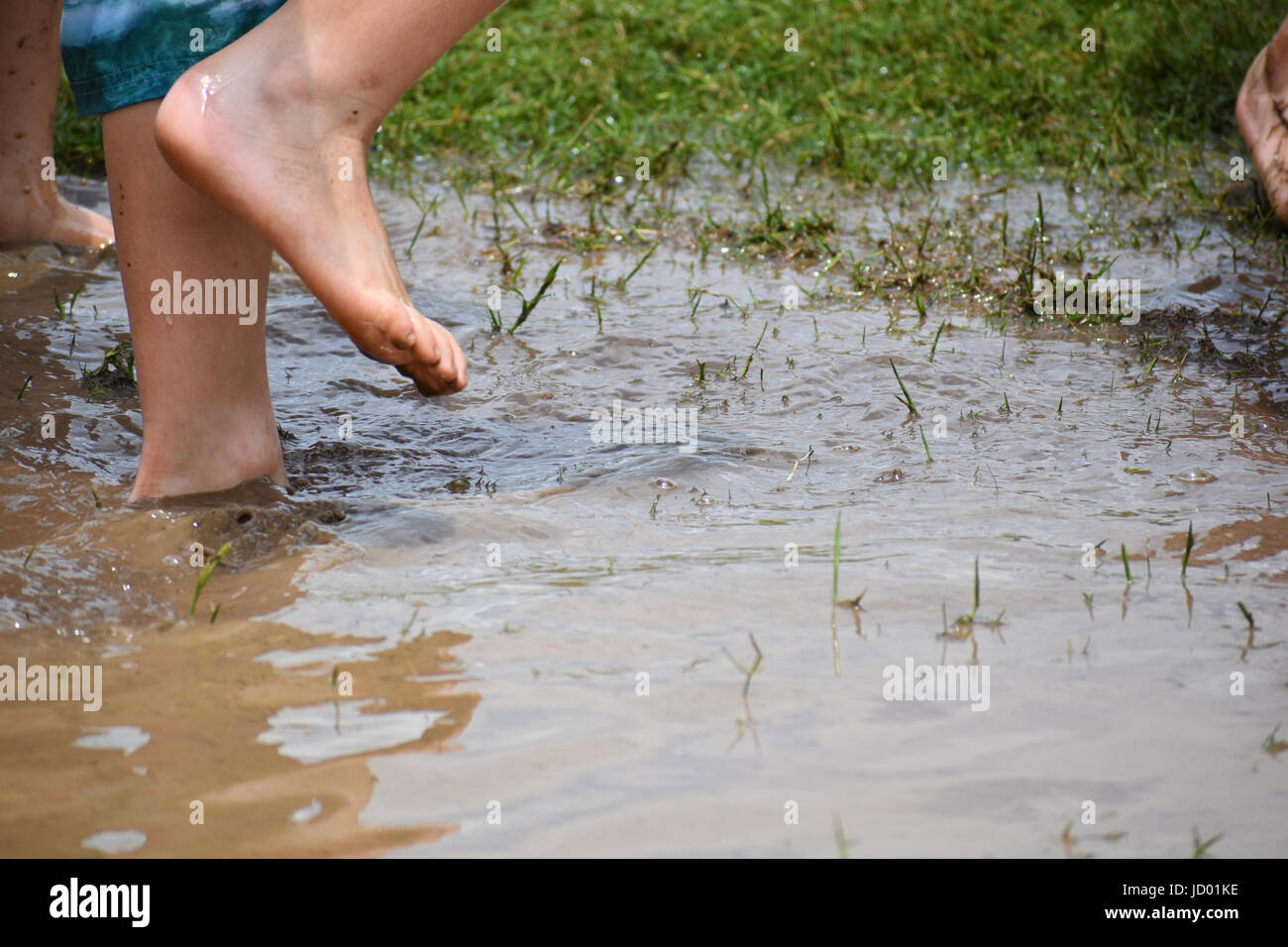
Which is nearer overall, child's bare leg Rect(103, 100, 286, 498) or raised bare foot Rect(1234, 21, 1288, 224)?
child's bare leg Rect(103, 100, 286, 498)

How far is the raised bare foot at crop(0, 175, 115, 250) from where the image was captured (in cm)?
347

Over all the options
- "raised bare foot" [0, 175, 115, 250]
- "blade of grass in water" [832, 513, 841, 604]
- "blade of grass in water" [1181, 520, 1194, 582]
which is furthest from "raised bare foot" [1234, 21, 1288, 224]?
"raised bare foot" [0, 175, 115, 250]

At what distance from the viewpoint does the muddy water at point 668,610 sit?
1.33 metres

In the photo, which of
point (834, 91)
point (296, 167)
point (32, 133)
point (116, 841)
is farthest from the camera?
point (834, 91)

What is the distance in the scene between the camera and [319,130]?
187 centimetres

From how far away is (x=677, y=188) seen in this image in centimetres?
414

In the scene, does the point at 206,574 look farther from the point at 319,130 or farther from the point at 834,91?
the point at 834,91

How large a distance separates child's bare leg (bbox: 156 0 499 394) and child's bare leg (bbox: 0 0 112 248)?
186 cm

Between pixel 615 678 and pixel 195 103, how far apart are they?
986 mm

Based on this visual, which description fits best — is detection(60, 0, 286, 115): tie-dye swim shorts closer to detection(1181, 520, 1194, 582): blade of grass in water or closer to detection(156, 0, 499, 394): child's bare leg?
detection(156, 0, 499, 394): child's bare leg

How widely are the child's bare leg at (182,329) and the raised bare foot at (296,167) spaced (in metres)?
0.17

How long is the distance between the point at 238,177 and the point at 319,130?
0.15m

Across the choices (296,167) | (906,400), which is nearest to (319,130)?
(296,167)

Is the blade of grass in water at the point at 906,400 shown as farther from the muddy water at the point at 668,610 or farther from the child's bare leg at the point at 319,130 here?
the child's bare leg at the point at 319,130
